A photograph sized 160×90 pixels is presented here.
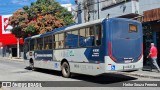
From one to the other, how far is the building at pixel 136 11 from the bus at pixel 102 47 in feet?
19.1

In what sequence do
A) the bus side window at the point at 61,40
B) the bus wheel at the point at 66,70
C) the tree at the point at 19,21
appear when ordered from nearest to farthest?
the bus wheel at the point at 66,70 → the bus side window at the point at 61,40 → the tree at the point at 19,21

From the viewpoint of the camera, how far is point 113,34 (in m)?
13.7

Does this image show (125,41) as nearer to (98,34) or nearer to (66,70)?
(98,34)

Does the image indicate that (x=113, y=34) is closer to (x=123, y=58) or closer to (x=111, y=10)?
(x=123, y=58)

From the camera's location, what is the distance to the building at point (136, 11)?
20.5 meters

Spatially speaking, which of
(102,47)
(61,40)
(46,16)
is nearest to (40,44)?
(61,40)

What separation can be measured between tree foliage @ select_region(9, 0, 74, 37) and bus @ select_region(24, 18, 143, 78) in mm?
18699

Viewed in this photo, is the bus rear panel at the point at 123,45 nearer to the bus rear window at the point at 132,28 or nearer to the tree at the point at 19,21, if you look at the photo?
the bus rear window at the point at 132,28

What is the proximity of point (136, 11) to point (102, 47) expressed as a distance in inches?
413

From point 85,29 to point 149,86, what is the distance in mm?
4197

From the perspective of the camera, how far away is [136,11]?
23328 millimetres

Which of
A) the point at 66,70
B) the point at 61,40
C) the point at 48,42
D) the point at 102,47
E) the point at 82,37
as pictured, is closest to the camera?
the point at 102,47

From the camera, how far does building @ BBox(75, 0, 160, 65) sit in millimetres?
20531

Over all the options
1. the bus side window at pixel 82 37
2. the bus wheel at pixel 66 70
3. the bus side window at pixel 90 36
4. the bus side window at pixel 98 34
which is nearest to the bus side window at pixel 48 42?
the bus wheel at pixel 66 70
